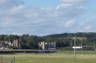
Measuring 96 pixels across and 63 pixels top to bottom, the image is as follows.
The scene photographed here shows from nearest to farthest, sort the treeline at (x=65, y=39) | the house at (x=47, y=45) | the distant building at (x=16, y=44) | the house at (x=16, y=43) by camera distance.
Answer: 1. the house at (x=47, y=45)
2. the distant building at (x=16, y=44)
3. the house at (x=16, y=43)
4. the treeline at (x=65, y=39)

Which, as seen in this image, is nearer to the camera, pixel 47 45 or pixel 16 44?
pixel 16 44

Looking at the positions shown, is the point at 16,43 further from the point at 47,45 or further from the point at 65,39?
the point at 65,39

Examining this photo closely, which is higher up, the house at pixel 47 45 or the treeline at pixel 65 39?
the treeline at pixel 65 39

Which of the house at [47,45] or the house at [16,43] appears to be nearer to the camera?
the house at [47,45]

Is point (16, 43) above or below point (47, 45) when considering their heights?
above

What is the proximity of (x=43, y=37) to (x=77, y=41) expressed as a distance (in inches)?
818

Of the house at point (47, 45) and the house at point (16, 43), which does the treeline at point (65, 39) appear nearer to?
the house at point (16, 43)

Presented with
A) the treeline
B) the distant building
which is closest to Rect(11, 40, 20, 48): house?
the distant building

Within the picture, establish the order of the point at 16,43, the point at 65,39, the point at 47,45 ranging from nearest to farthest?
the point at 16,43 → the point at 47,45 → the point at 65,39

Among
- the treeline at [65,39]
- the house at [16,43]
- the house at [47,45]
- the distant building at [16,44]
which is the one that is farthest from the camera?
the treeline at [65,39]

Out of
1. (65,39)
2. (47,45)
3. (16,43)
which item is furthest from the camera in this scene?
(65,39)

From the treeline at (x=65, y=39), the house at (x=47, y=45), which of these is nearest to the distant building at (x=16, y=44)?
the treeline at (x=65, y=39)

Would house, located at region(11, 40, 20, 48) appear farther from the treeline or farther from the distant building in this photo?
the treeline

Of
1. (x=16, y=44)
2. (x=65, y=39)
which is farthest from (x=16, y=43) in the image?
(x=65, y=39)
